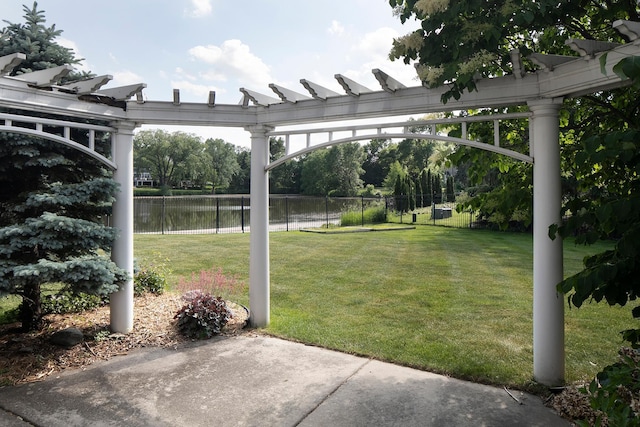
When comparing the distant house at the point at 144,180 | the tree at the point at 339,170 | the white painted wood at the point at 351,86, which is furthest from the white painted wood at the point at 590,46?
the distant house at the point at 144,180

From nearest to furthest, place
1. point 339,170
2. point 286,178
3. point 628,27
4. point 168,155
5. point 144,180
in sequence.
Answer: point 628,27, point 339,170, point 168,155, point 286,178, point 144,180

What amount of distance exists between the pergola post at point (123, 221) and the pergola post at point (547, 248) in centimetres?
414

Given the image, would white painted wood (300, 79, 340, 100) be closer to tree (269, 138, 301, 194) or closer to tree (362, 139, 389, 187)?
tree (269, 138, 301, 194)

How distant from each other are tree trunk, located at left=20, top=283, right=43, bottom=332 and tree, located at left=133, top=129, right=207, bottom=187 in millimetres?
39542

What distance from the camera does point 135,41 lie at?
6.17 metres

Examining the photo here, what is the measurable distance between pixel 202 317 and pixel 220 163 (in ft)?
149

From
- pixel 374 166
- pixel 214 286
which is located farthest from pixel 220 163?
pixel 214 286

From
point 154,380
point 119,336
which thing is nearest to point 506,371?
point 154,380

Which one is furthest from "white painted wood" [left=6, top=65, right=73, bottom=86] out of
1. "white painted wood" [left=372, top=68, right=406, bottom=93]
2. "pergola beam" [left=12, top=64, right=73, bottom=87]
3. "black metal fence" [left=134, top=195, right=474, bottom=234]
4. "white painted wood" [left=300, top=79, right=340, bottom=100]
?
"black metal fence" [left=134, top=195, right=474, bottom=234]

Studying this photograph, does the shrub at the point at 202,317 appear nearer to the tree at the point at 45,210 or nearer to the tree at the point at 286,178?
the tree at the point at 45,210

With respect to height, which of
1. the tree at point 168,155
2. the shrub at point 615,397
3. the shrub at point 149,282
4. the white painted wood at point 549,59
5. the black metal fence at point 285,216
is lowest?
the shrub at point 149,282

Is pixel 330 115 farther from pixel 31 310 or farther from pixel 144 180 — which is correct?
pixel 144 180

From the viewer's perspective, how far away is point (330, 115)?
171 inches

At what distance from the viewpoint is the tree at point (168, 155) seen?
42688mm
